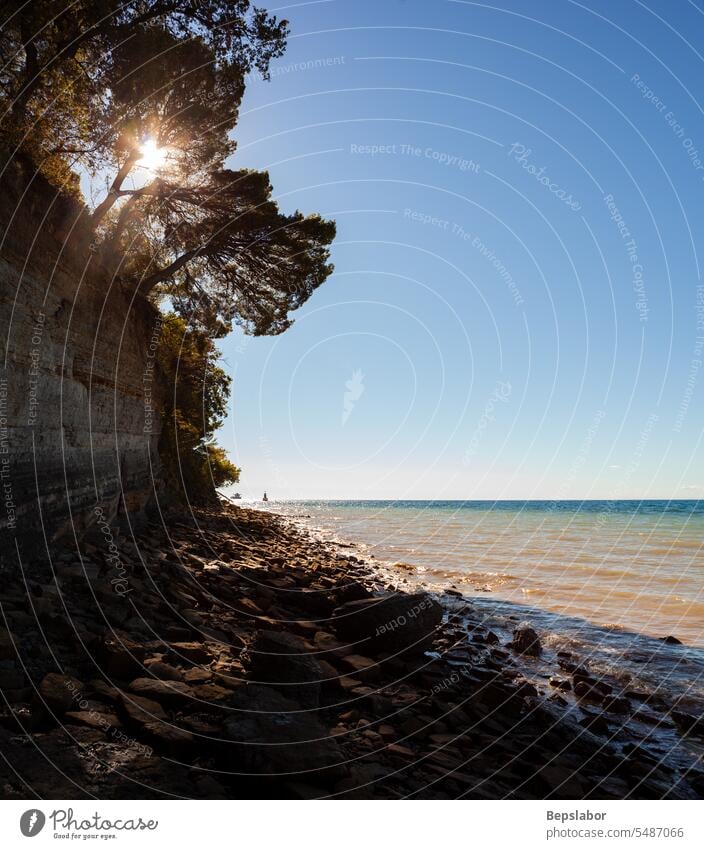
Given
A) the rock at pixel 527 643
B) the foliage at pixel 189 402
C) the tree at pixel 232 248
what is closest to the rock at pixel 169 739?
the rock at pixel 527 643

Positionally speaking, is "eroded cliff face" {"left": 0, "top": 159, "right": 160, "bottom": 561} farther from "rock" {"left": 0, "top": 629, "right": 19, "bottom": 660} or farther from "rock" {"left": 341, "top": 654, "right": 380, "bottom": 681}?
"rock" {"left": 341, "top": 654, "right": 380, "bottom": 681}

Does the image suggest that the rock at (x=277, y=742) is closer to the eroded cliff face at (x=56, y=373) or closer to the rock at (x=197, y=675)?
the rock at (x=197, y=675)

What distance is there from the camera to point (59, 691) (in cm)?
490

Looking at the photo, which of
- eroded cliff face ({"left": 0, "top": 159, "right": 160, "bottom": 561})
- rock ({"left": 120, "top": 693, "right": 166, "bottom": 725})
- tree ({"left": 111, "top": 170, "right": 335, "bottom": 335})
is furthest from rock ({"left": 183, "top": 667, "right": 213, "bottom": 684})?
tree ({"left": 111, "top": 170, "right": 335, "bottom": 335})

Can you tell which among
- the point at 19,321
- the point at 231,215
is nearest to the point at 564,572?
the point at 231,215

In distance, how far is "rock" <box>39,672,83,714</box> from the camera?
4.77 metres

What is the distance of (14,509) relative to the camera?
8664 millimetres

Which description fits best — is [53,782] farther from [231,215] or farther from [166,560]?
[231,215]

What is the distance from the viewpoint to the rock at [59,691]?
4770 millimetres

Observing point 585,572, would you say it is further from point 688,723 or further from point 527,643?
point 688,723

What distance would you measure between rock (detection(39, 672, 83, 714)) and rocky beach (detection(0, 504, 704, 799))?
0.02 m

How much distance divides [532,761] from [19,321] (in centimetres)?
1039

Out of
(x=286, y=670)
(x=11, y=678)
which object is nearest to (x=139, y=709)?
(x=11, y=678)

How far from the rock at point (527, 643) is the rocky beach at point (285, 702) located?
0.22 feet
